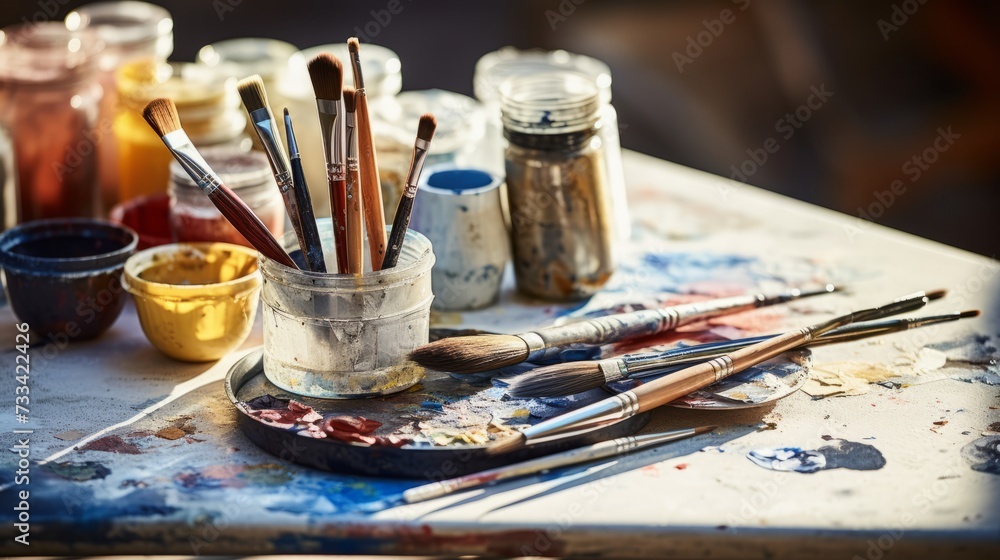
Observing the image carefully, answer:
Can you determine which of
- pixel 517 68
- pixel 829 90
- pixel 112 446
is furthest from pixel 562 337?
pixel 829 90

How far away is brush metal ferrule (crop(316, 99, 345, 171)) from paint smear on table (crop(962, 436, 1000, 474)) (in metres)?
0.72

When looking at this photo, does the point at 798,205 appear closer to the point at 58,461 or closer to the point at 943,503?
the point at 943,503

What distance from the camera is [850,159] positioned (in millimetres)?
3264

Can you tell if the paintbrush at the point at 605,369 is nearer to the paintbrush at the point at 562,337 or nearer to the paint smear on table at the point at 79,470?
the paintbrush at the point at 562,337

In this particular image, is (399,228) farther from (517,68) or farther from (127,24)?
(127,24)

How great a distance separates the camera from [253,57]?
1.83 metres

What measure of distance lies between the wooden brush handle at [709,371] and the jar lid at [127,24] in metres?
1.06

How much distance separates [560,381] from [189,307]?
447mm

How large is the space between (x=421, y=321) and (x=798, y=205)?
2.98ft

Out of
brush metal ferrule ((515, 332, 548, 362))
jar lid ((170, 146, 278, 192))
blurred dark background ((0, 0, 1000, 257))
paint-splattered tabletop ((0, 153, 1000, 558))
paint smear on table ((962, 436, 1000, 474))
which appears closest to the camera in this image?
paint-splattered tabletop ((0, 153, 1000, 558))

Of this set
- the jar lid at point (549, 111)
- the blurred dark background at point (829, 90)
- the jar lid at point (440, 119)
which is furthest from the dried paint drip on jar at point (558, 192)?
the blurred dark background at point (829, 90)

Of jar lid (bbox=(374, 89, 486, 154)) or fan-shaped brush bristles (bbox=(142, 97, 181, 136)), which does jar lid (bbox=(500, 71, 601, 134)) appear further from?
fan-shaped brush bristles (bbox=(142, 97, 181, 136))

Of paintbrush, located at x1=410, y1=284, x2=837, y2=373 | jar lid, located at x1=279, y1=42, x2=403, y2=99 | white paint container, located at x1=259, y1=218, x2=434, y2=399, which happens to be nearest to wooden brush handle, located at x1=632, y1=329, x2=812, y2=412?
paintbrush, located at x1=410, y1=284, x2=837, y2=373

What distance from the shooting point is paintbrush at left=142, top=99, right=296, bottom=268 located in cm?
112
